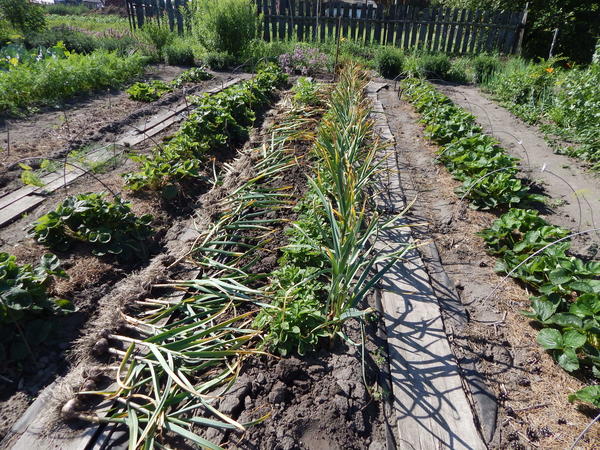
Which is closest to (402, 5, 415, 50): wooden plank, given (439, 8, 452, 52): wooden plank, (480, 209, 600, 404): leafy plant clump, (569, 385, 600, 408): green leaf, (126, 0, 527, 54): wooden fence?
(126, 0, 527, 54): wooden fence

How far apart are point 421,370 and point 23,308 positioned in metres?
1.75

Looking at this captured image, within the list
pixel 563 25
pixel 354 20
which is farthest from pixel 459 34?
pixel 563 25

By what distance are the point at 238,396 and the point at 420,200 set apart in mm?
2307

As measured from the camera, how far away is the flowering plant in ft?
23.8

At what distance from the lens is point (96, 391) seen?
1383mm

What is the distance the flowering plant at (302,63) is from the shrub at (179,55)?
2.27 metres

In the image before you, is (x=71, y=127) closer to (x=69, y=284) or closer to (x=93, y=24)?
(x=69, y=284)

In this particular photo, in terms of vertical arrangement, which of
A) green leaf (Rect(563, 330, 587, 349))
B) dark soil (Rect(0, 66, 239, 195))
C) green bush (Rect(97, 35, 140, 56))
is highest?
green bush (Rect(97, 35, 140, 56))

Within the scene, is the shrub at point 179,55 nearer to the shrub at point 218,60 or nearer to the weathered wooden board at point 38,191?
the shrub at point 218,60

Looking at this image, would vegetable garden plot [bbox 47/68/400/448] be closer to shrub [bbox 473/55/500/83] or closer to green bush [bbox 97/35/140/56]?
shrub [bbox 473/55/500/83]

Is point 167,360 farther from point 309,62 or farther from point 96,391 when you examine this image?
point 309,62

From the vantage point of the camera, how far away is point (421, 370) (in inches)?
63.9

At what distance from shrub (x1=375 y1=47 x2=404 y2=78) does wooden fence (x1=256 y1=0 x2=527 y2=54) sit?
2.84 metres

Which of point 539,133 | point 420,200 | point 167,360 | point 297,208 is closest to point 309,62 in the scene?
point 539,133
